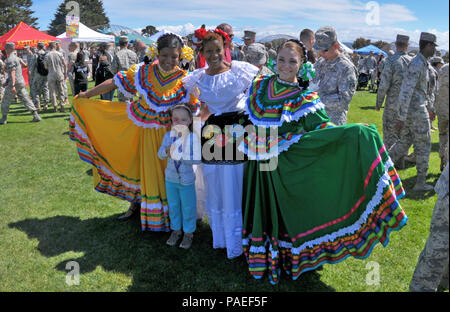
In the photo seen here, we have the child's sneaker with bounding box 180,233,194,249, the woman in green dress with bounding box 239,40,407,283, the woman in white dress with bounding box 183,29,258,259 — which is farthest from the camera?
the child's sneaker with bounding box 180,233,194,249

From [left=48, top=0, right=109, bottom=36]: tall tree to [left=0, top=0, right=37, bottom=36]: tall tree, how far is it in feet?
41.1

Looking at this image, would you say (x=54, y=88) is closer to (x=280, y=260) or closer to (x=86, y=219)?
(x=86, y=219)

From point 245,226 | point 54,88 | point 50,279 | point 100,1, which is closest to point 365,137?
point 245,226

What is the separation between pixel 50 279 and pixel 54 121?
8.23 metres

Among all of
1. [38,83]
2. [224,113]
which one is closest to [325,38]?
[224,113]

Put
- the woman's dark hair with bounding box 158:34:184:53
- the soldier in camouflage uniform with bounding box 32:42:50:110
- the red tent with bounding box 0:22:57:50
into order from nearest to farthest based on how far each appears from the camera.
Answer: the woman's dark hair with bounding box 158:34:184:53 < the soldier in camouflage uniform with bounding box 32:42:50:110 < the red tent with bounding box 0:22:57:50

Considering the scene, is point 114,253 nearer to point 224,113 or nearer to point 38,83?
point 224,113

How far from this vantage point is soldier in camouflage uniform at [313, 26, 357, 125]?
426cm

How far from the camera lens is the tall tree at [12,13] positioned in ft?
165

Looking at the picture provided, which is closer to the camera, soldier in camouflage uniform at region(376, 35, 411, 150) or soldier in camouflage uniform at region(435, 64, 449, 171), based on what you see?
soldier in camouflage uniform at region(435, 64, 449, 171)

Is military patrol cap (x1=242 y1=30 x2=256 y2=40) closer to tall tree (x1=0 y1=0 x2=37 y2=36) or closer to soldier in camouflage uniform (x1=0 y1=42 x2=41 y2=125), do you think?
soldier in camouflage uniform (x1=0 y1=42 x2=41 y2=125)

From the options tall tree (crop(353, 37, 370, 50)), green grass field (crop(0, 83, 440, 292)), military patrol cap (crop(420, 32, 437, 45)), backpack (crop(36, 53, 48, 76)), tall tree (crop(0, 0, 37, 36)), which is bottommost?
green grass field (crop(0, 83, 440, 292))

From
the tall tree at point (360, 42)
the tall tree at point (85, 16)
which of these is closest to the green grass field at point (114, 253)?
the tall tree at point (360, 42)

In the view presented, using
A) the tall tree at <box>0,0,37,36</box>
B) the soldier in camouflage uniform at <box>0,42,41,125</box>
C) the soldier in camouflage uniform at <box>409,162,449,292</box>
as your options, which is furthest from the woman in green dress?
the tall tree at <box>0,0,37,36</box>
